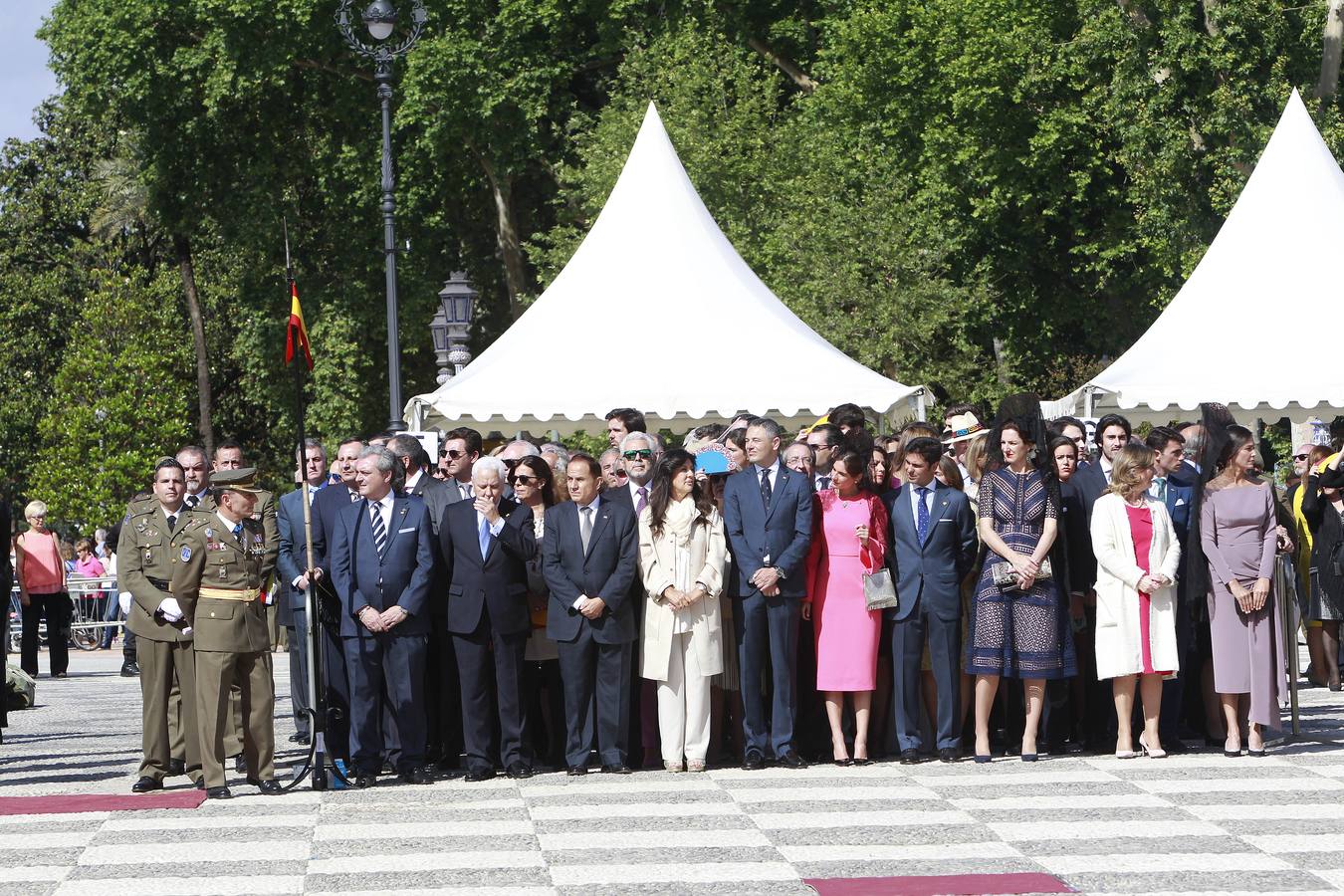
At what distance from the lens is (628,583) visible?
1179 cm

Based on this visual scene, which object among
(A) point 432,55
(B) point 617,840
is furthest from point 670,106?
(B) point 617,840

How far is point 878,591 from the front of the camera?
11.9m

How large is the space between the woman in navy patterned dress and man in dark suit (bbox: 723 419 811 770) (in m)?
1.03

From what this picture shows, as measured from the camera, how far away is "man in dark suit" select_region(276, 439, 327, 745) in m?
12.1

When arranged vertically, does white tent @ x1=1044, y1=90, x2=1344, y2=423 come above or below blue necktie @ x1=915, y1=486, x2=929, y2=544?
above

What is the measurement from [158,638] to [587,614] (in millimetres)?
2333

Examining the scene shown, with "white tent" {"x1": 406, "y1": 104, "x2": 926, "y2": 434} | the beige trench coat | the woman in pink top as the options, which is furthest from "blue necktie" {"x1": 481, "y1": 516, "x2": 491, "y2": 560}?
the woman in pink top

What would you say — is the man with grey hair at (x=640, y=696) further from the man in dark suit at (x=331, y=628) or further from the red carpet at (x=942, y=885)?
the red carpet at (x=942, y=885)

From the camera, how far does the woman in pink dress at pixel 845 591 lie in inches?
469

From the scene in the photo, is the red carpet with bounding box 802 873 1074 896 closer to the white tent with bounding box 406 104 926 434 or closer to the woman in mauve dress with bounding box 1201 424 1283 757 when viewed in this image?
the woman in mauve dress with bounding box 1201 424 1283 757

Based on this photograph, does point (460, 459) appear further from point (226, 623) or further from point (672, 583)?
point (226, 623)

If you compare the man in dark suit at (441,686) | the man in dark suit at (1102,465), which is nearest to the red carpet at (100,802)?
the man in dark suit at (441,686)

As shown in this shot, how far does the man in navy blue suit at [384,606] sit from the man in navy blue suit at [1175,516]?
14.0ft

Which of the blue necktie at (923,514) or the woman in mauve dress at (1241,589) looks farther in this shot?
the blue necktie at (923,514)
